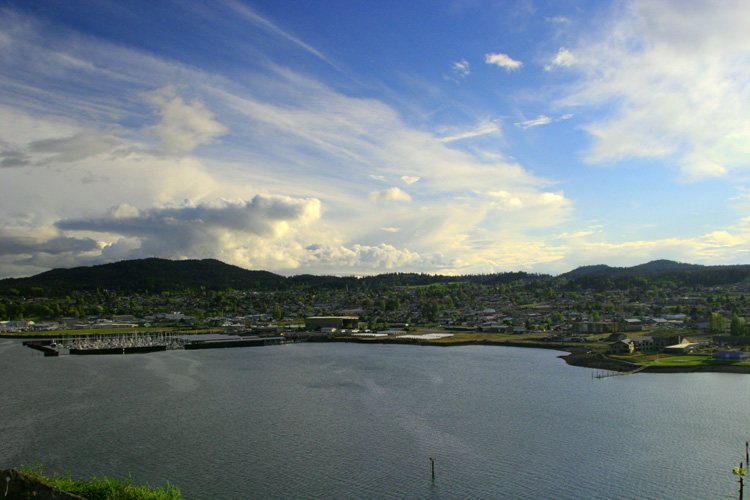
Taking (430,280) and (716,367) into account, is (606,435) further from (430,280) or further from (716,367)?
(430,280)

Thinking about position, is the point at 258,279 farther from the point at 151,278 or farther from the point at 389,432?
the point at 389,432

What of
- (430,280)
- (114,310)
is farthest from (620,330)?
(430,280)

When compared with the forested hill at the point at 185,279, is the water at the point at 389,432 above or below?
below

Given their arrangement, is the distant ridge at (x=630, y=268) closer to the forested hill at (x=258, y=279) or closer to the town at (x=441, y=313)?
the forested hill at (x=258, y=279)

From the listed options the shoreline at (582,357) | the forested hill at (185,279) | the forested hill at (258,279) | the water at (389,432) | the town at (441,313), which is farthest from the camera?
the forested hill at (185,279)

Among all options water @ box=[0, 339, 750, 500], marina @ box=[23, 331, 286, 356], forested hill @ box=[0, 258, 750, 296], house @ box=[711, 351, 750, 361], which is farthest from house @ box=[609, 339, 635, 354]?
forested hill @ box=[0, 258, 750, 296]

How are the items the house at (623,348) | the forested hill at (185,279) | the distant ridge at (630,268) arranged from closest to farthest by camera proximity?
the house at (623,348)
the forested hill at (185,279)
the distant ridge at (630,268)

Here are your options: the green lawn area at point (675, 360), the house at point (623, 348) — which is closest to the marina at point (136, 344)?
the house at point (623, 348)
